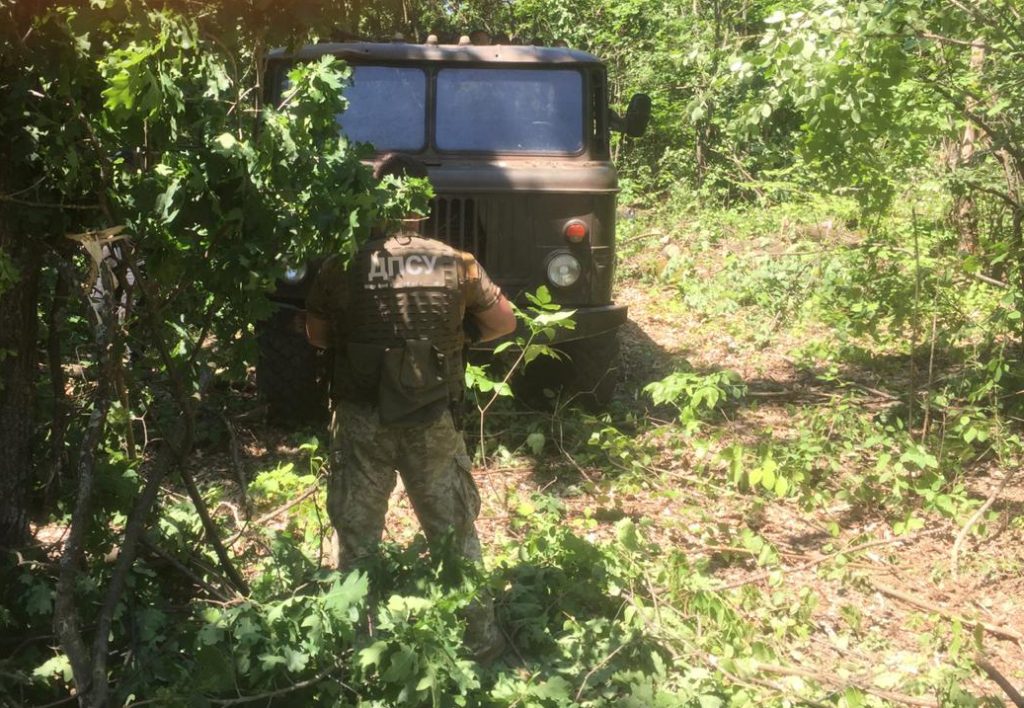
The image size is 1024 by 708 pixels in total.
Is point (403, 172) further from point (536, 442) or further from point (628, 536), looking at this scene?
point (536, 442)

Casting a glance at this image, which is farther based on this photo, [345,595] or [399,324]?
[399,324]

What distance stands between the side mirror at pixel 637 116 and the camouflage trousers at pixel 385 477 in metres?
3.00

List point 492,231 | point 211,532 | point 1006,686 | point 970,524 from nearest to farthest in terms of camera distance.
→ 1. point 211,532
2. point 1006,686
3. point 970,524
4. point 492,231

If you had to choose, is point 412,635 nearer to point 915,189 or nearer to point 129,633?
point 129,633

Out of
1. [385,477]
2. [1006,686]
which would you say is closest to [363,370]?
[385,477]

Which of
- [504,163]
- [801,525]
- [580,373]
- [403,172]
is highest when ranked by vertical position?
[403,172]

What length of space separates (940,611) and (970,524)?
27.2 inches

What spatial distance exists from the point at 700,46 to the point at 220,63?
141 inches

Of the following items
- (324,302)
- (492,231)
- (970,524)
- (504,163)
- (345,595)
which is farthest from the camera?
(504,163)

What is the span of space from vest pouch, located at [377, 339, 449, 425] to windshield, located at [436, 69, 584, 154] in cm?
267

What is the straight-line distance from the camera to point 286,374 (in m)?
5.93

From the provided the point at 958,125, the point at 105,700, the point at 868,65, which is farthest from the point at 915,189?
the point at 105,700

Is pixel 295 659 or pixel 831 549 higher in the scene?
pixel 295 659

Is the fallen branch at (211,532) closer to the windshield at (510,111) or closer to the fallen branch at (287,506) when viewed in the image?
the fallen branch at (287,506)
